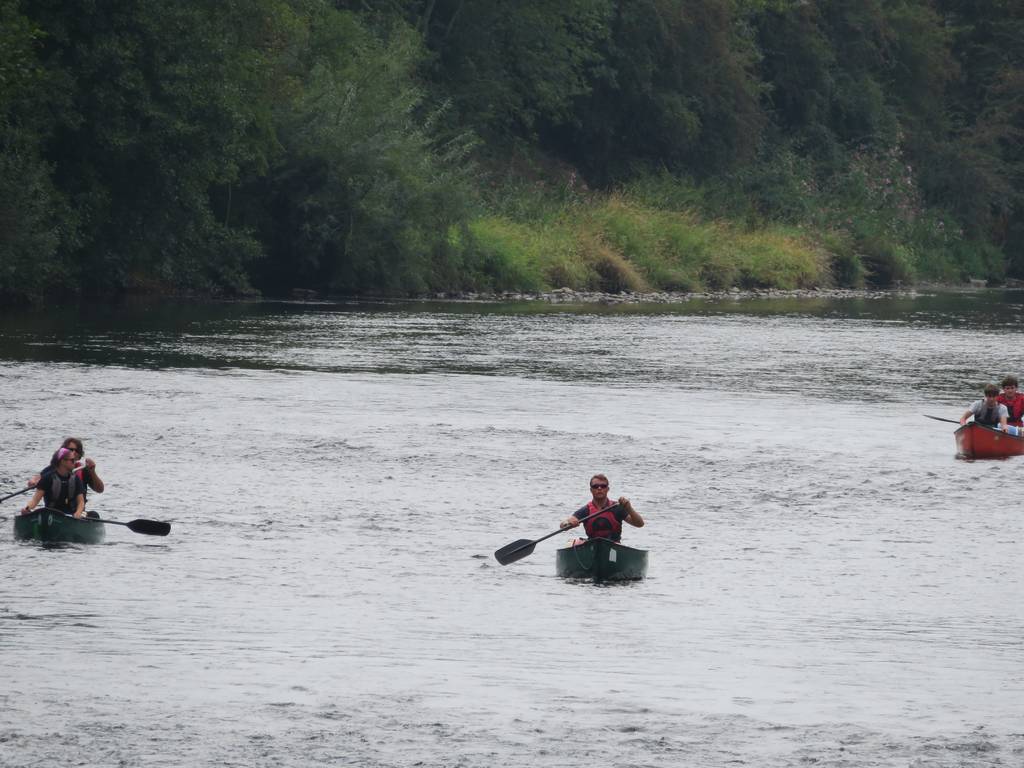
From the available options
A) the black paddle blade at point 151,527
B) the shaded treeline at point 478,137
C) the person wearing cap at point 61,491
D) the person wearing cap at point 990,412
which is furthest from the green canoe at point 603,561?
the shaded treeline at point 478,137

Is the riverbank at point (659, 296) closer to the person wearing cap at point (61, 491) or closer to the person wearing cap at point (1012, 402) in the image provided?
the person wearing cap at point (1012, 402)

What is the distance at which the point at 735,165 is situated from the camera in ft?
289

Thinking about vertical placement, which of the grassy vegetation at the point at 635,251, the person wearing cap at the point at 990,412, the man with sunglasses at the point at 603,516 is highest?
the grassy vegetation at the point at 635,251

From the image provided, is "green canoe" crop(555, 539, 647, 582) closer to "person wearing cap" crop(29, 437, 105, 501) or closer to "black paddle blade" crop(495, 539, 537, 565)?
"black paddle blade" crop(495, 539, 537, 565)

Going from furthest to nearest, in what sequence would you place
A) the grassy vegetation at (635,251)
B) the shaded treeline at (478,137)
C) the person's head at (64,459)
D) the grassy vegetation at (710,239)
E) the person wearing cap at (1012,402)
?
the grassy vegetation at (710,239), the grassy vegetation at (635,251), the shaded treeline at (478,137), the person wearing cap at (1012,402), the person's head at (64,459)

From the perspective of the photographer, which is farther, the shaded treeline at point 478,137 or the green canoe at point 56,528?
the shaded treeline at point 478,137

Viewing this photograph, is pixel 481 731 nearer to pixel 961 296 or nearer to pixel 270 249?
pixel 270 249

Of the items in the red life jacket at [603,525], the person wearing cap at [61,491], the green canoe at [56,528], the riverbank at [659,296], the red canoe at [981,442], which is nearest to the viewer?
the red life jacket at [603,525]

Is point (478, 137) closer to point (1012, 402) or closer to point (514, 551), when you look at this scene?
point (1012, 402)

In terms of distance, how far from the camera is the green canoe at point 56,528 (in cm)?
2036

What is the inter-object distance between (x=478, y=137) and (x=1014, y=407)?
48987 mm

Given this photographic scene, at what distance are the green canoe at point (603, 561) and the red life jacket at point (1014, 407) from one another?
1240cm

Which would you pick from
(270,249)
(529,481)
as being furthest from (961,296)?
(529,481)

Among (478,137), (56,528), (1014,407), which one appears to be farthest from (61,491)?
(478,137)
